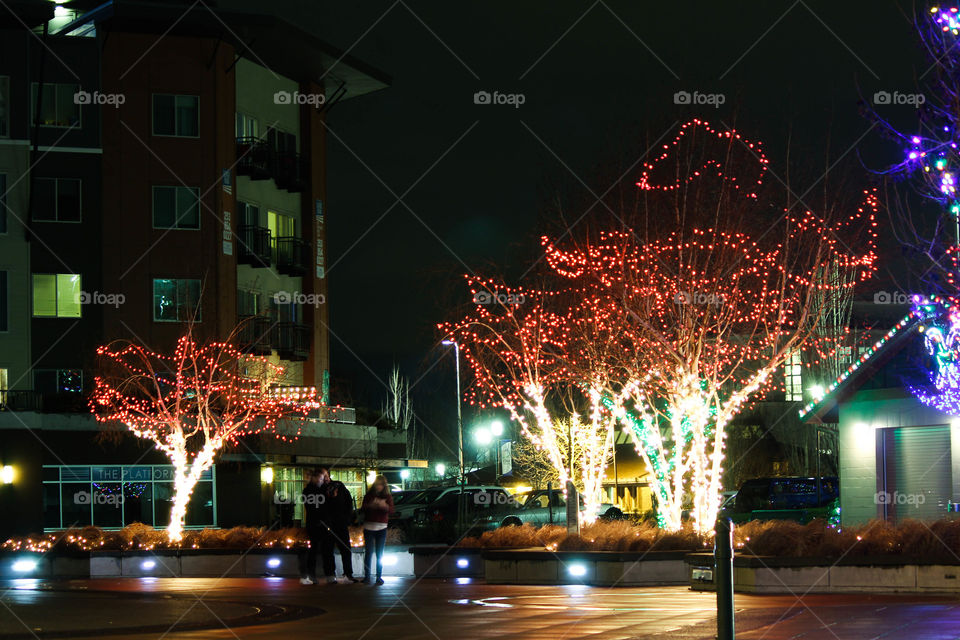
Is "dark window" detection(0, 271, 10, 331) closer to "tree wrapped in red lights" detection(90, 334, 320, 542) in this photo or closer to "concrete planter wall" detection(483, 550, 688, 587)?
"tree wrapped in red lights" detection(90, 334, 320, 542)

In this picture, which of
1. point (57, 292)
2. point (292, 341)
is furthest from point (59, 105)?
point (292, 341)

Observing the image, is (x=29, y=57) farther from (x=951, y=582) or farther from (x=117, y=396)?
(x=951, y=582)

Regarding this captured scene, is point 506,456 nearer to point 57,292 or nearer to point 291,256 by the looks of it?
point 291,256

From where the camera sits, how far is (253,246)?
47812 millimetres

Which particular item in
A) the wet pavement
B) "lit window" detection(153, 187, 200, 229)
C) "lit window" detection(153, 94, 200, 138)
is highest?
"lit window" detection(153, 94, 200, 138)

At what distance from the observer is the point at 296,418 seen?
44.2 meters

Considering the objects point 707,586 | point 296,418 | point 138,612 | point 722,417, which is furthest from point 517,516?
point 138,612

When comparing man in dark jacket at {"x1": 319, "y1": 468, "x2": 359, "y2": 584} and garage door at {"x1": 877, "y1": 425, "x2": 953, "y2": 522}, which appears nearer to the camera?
man in dark jacket at {"x1": 319, "y1": 468, "x2": 359, "y2": 584}

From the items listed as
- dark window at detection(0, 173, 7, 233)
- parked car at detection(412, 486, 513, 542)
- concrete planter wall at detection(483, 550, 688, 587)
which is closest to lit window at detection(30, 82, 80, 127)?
dark window at detection(0, 173, 7, 233)

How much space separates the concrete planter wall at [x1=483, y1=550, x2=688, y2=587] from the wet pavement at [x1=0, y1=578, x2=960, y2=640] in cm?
88

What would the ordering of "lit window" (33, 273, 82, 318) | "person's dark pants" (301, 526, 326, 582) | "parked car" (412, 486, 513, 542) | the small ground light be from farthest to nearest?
"lit window" (33, 273, 82, 318) < "parked car" (412, 486, 513, 542) < the small ground light < "person's dark pants" (301, 526, 326, 582)

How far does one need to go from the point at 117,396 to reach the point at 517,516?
1149cm

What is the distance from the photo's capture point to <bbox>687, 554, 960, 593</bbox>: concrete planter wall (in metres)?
17.2

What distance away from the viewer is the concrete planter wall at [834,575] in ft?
56.5
